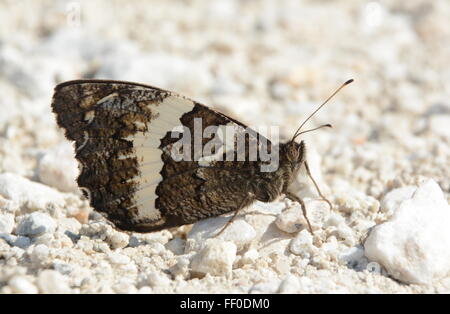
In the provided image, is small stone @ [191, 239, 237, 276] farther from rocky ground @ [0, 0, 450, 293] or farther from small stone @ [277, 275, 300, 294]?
small stone @ [277, 275, 300, 294]

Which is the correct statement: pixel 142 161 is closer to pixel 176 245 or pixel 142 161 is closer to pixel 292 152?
pixel 176 245

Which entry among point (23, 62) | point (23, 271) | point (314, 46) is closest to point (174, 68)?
point (23, 62)

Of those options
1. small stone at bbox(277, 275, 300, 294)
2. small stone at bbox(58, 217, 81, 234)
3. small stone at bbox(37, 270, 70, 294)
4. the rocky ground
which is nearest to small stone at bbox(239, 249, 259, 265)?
the rocky ground

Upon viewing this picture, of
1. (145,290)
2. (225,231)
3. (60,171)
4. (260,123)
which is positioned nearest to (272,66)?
(260,123)

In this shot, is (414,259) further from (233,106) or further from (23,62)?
(23,62)

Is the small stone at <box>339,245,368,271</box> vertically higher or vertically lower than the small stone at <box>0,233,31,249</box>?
lower

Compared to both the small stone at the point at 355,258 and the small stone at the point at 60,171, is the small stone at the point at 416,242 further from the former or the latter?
the small stone at the point at 60,171

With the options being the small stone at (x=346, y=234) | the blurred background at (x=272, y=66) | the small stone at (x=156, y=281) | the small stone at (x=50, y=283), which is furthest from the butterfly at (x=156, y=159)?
the blurred background at (x=272, y=66)
